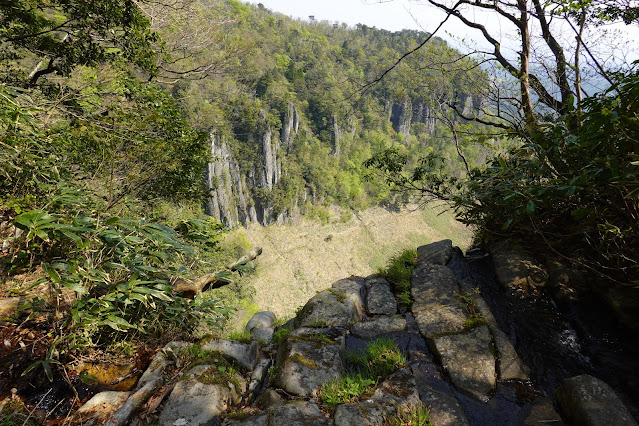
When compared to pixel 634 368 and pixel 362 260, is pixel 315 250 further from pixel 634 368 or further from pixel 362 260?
pixel 634 368

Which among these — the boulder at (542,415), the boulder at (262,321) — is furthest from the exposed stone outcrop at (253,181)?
the boulder at (542,415)

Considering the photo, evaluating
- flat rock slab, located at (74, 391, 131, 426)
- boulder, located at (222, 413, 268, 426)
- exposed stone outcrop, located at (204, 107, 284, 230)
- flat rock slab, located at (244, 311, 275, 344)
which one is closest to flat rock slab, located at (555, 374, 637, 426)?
boulder, located at (222, 413, 268, 426)

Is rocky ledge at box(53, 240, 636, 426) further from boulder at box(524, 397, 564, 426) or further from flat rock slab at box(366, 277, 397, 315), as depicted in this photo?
flat rock slab at box(366, 277, 397, 315)

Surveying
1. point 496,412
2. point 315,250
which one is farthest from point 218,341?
point 315,250

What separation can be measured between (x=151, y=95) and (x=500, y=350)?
22.1ft

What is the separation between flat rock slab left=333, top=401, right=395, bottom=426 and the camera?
221cm

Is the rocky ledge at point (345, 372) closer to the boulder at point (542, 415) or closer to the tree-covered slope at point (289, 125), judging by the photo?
the boulder at point (542, 415)

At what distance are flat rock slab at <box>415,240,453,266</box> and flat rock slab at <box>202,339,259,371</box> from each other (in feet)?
10.9

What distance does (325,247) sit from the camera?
54625mm

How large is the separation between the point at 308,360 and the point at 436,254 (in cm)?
330

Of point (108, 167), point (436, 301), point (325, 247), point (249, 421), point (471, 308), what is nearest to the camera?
point (249, 421)

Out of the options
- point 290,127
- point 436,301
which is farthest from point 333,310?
point 290,127

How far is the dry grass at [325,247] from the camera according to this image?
4220cm

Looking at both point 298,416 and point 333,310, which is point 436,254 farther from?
point 298,416
